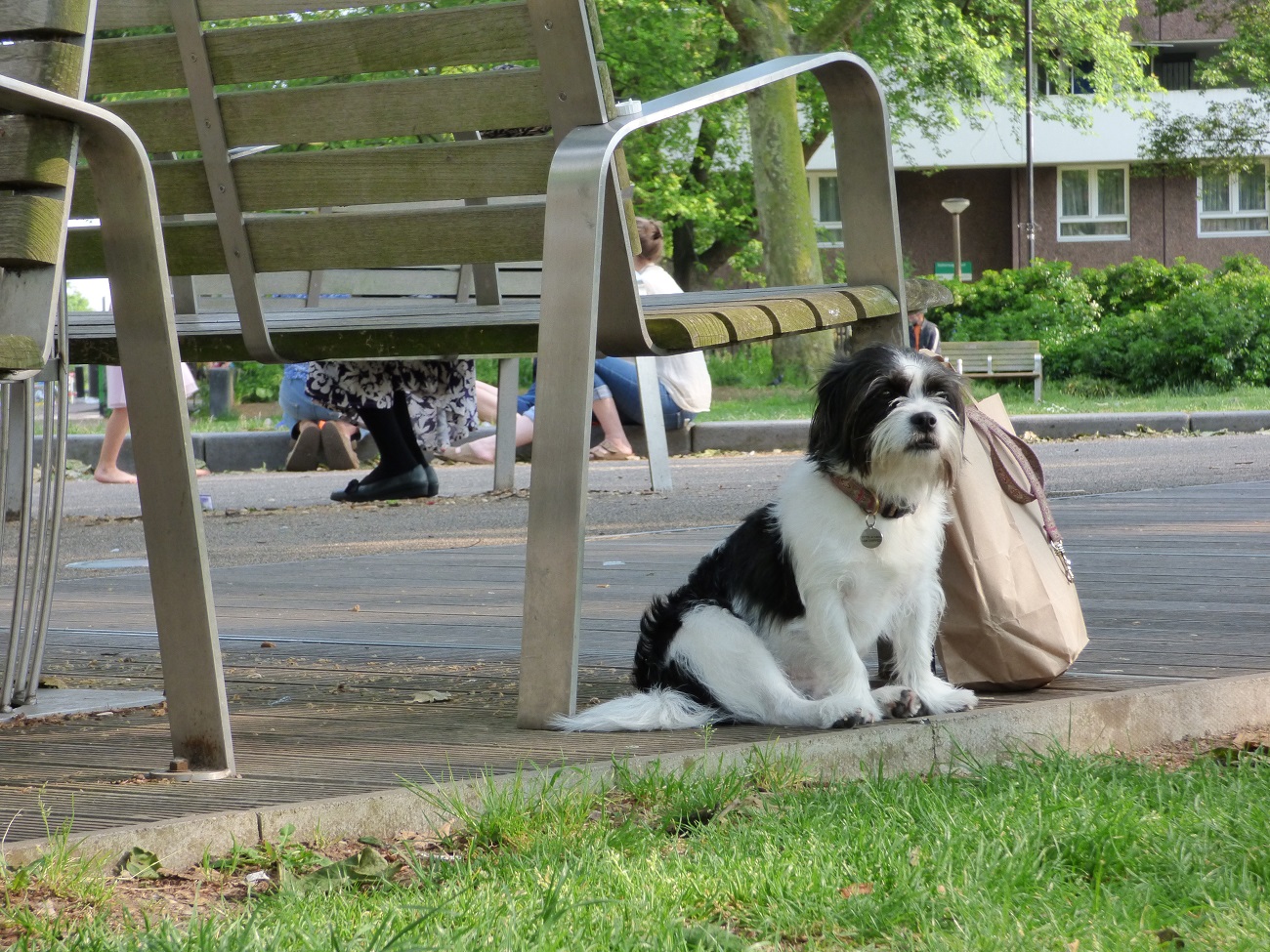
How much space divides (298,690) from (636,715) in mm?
973

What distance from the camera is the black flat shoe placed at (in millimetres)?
9797

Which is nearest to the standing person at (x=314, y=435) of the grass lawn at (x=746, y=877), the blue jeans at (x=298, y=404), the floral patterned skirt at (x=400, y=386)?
the blue jeans at (x=298, y=404)

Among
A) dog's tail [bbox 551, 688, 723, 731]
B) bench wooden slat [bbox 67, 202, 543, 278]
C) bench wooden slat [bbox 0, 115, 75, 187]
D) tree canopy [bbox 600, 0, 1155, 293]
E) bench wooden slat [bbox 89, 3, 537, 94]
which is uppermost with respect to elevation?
tree canopy [bbox 600, 0, 1155, 293]

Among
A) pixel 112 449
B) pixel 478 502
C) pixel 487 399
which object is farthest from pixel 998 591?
pixel 487 399

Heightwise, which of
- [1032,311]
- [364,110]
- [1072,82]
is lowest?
[1032,311]

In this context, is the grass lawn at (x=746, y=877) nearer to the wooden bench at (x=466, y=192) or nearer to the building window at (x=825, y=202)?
the wooden bench at (x=466, y=192)

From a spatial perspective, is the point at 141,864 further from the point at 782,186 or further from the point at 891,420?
the point at 782,186

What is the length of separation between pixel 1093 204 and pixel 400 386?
38.8 m

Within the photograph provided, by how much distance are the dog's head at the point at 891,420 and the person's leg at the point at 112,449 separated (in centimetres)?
913

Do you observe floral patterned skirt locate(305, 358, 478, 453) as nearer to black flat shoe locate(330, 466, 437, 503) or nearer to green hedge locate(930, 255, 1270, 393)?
black flat shoe locate(330, 466, 437, 503)

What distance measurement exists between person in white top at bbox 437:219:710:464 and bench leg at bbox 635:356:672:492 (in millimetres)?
1383

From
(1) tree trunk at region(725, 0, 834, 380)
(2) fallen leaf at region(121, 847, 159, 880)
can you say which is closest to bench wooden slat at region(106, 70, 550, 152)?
(2) fallen leaf at region(121, 847, 159, 880)

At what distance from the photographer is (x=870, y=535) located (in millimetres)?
3238

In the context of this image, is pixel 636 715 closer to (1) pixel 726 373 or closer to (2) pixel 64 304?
(2) pixel 64 304
